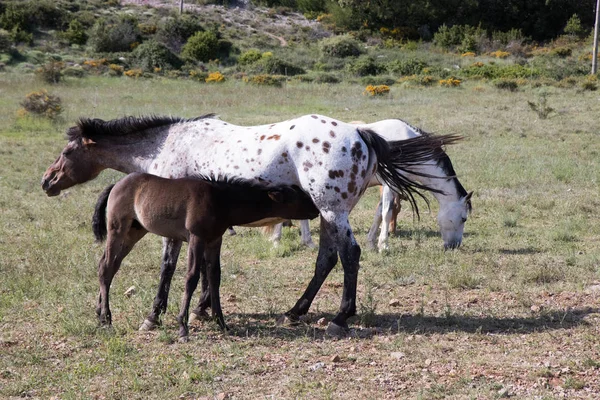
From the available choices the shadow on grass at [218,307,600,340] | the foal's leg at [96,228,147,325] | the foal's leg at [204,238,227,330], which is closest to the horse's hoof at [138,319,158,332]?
the foal's leg at [96,228,147,325]

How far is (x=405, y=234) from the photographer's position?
11.5 metres

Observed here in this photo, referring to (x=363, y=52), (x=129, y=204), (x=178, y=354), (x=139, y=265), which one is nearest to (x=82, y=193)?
(x=139, y=265)

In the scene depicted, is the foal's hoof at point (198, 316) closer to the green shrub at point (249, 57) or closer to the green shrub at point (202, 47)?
the green shrub at point (249, 57)

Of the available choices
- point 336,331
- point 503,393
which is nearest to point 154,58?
point 336,331

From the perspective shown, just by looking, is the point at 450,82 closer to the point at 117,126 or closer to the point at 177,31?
the point at 177,31

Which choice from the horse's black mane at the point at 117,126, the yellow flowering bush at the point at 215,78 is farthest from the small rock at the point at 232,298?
the yellow flowering bush at the point at 215,78

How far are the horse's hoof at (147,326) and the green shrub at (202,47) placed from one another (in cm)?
3875

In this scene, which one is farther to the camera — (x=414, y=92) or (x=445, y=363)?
(x=414, y=92)

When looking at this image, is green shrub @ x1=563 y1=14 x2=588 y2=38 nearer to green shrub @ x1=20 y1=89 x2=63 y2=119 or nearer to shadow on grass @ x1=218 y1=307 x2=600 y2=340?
green shrub @ x1=20 y1=89 x2=63 y2=119

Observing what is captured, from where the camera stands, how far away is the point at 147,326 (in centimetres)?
→ 681

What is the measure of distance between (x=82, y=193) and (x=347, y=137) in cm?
837

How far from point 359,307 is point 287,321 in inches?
34.6

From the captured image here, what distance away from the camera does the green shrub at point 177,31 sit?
48.5 metres

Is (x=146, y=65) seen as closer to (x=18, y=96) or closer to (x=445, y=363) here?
(x=18, y=96)
